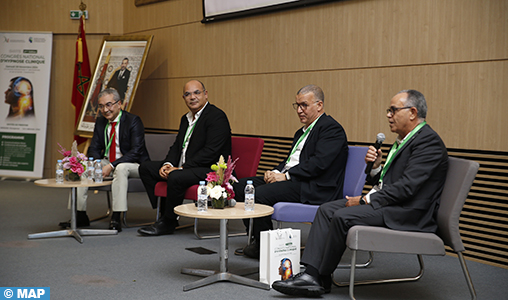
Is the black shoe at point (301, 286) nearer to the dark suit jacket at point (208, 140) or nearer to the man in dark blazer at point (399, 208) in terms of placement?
the man in dark blazer at point (399, 208)

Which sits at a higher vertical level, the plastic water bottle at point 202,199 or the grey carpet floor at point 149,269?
the plastic water bottle at point 202,199

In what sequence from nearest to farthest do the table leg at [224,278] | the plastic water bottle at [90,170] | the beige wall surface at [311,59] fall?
the table leg at [224,278], the beige wall surface at [311,59], the plastic water bottle at [90,170]

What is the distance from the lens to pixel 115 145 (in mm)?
5609

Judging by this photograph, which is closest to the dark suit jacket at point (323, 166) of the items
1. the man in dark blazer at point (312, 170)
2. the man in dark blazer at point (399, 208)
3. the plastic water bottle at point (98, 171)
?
the man in dark blazer at point (312, 170)

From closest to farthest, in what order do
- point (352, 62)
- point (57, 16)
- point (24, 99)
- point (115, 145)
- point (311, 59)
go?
point (352, 62) < point (115, 145) < point (311, 59) < point (24, 99) < point (57, 16)

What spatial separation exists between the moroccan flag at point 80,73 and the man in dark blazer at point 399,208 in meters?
6.26

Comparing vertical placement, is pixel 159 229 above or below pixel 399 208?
below

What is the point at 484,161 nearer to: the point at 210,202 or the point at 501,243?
the point at 501,243

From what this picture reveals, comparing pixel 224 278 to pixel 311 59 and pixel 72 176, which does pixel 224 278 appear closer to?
pixel 72 176

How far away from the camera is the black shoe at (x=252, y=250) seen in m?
4.25

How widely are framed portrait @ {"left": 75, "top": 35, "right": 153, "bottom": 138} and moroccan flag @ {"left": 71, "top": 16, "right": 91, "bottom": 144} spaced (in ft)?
1.38

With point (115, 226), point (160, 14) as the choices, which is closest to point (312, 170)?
point (115, 226)

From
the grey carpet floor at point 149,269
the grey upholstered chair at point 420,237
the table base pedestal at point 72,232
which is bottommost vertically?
the grey carpet floor at point 149,269

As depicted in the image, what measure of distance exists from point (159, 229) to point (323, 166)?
1.86 m
